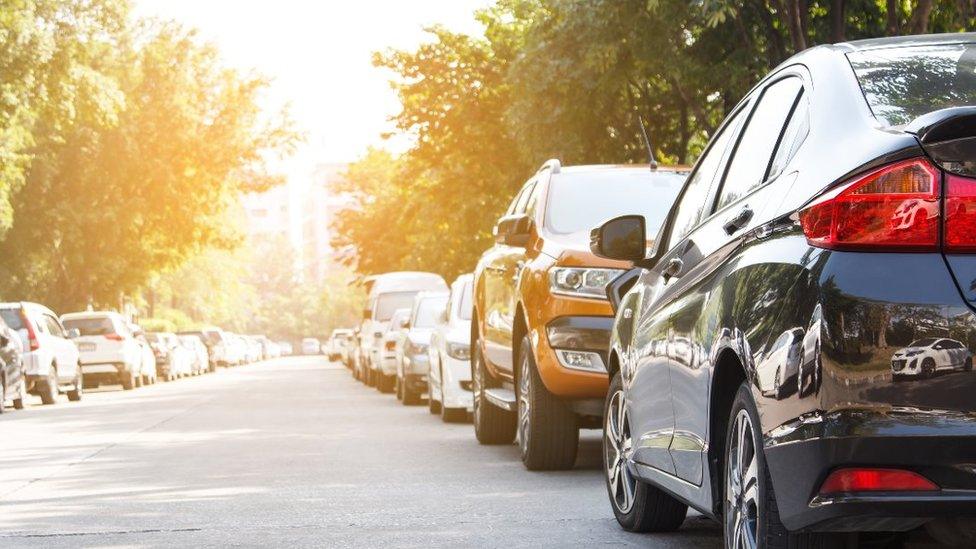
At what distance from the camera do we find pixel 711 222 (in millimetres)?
5430

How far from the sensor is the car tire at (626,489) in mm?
7086

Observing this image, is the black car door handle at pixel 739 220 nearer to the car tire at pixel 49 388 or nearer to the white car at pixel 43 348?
the white car at pixel 43 348

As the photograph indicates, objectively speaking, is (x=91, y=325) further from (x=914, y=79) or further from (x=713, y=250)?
(x=914, y=79)

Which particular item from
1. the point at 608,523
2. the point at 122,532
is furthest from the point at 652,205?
the point at 122,532

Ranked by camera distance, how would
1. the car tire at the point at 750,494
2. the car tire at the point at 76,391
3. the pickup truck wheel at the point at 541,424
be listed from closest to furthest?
the car tire at the point at 750,494 < the pickup truck wheel at the point at 541,424 < the car tire at the point at 76,391

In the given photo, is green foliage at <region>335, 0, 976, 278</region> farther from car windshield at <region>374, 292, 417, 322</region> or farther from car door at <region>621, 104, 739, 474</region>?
car door at <region>621, 104, 739, 474</region>

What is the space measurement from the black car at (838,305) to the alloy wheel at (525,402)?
4.71 m

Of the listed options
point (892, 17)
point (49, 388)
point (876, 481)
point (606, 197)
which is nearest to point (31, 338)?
point (49, 388)

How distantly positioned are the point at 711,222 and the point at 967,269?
172 cm

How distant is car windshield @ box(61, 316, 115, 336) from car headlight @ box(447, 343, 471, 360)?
20157 mm

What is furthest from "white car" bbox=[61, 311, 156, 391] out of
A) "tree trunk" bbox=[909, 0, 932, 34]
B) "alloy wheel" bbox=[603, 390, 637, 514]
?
"alloy wheel" bbox=[603, 390, 637, 514]

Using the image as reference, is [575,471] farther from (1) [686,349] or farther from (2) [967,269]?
(2) [967,269]

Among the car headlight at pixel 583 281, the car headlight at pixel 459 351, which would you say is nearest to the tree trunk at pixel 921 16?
the car headlight at pixel 459 351

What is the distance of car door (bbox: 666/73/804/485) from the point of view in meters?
4.88
